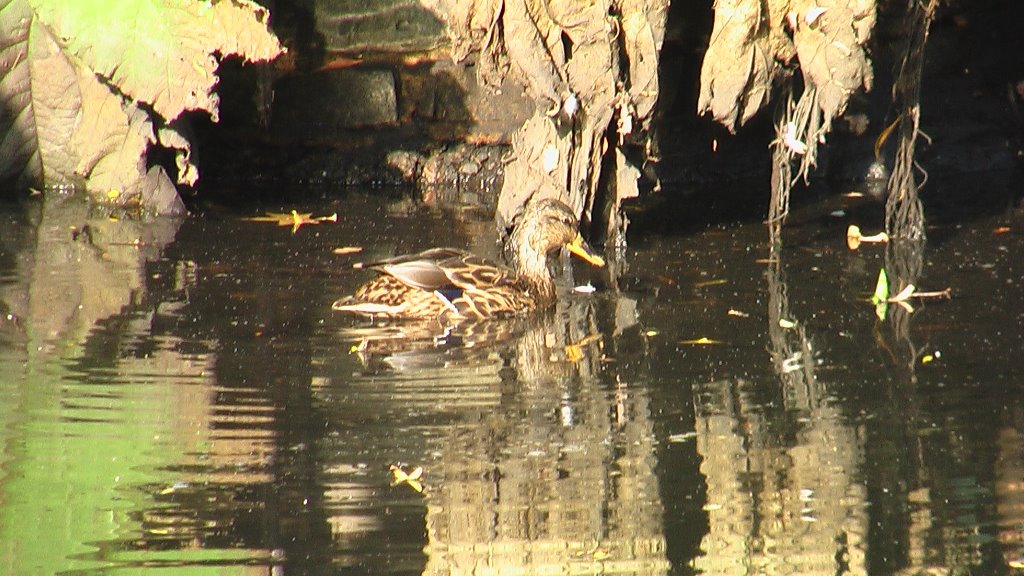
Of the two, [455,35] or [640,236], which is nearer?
[455,35]

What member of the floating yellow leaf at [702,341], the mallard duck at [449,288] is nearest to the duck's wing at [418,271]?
the mallard duck at [449,288]

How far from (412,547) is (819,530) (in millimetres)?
1299

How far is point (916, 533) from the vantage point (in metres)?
4.78

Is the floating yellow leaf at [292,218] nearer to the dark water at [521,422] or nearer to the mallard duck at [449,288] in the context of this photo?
the dark water at [521,422]

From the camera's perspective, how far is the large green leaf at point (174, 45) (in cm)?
1012

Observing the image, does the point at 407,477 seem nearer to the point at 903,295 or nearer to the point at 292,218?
the point at 903,295

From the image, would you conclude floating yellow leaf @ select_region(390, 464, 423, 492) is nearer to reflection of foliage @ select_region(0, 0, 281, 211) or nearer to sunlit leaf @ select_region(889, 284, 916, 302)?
sunlit leaf @ select_region(889, 284, 916, 302)

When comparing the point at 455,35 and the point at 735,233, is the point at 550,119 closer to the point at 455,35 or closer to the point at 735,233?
the point at 455,35

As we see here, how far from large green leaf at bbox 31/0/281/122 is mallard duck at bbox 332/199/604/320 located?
2747 mm

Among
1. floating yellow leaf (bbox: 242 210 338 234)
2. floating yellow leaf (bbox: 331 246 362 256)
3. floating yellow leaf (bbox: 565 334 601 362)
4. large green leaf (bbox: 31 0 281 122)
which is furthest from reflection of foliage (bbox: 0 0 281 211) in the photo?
floating yellow leaf (bbox: 565 334 601 362)

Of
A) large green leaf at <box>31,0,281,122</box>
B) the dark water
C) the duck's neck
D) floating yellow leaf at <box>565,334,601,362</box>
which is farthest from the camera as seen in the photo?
large green leaf at <box>31,0,281,122</box>

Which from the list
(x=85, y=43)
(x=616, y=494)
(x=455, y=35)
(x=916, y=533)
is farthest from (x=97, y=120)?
(x=916, y=533)

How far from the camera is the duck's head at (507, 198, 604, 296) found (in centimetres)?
847

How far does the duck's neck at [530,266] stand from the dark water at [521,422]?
22 cm
